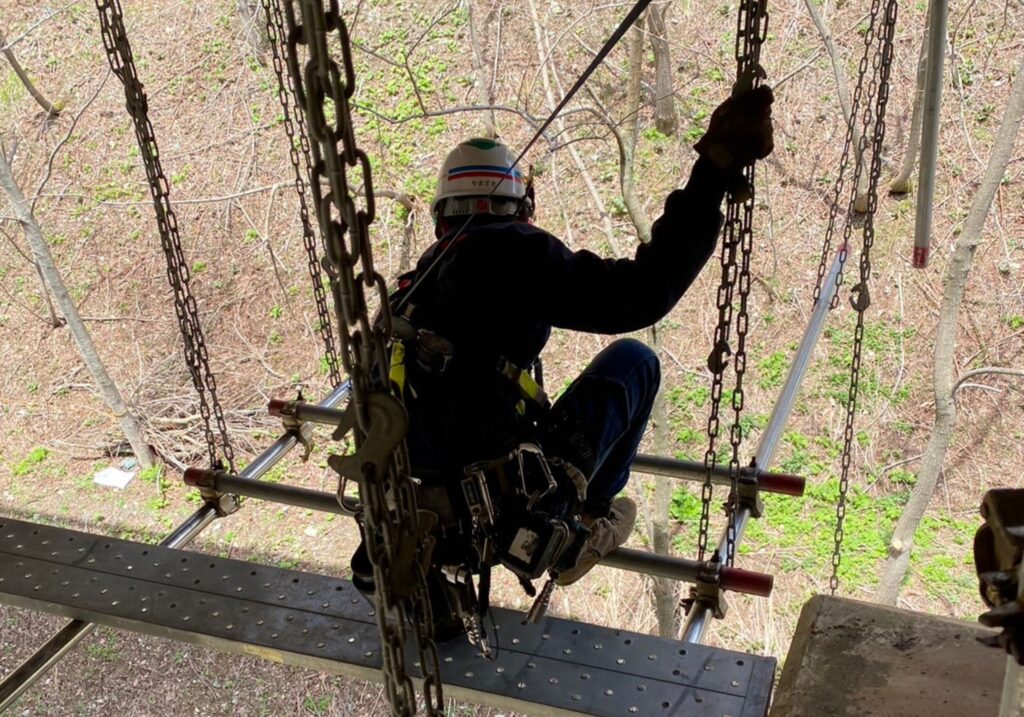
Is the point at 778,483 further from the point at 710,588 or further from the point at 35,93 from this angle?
the point at 35,93

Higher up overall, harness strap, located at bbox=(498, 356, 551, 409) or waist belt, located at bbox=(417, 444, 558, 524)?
harness strap, located at bbox=(498, 356, 551, 409)

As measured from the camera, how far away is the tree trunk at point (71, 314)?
802 centimetres

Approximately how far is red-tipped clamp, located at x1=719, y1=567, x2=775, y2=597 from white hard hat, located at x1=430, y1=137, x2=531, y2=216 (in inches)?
49.1

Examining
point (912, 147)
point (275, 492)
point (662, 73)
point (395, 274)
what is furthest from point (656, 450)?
point (275, 492)

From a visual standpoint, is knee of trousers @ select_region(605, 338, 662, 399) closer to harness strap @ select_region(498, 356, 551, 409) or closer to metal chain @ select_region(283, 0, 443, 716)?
harness strap @ select_region(498, 356, 551, 409)

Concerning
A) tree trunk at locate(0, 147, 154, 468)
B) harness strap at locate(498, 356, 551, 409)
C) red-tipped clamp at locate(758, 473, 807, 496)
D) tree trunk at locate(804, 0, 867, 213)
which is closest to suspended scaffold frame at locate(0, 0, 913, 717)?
red-tipped clamp at locate(758, 473, 807, 496)

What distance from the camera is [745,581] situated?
2.56 m

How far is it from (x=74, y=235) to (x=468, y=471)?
1066cm

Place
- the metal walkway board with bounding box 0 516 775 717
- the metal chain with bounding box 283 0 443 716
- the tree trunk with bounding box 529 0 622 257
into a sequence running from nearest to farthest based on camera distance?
the metal chain with bounding box 283 0 443 716
the metal walkway board with bounding box 0 516 775 717
the tree trunk with bounding box 529 0 622 257

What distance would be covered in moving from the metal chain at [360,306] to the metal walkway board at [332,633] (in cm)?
75

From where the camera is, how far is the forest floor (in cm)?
799

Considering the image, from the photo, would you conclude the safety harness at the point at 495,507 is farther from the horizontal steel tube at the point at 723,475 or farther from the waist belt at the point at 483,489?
the horizontal steel tube at the point at 723,475

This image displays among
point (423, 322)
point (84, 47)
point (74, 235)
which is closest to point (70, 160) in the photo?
point (74, 235)

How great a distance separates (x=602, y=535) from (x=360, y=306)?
1.80 m
